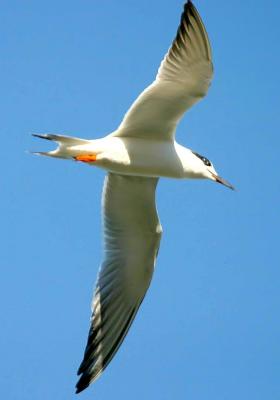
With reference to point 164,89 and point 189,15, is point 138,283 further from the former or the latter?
point 189,15

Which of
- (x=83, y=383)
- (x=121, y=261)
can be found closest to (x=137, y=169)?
(x=121, y=261)

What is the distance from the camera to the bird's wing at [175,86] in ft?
27.2

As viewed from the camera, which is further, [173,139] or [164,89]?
[173,139]

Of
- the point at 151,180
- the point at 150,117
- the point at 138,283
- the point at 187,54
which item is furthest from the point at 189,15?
the point at 138,283

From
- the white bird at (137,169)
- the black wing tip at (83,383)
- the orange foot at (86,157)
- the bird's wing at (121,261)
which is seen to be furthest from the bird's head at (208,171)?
the black wing tip at (83,383)

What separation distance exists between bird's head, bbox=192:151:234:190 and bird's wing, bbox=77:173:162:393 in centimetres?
64

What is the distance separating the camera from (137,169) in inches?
355

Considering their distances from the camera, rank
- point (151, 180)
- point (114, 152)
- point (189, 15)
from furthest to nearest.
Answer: point (151, 180) < point (114, 152) < point (189, 15)

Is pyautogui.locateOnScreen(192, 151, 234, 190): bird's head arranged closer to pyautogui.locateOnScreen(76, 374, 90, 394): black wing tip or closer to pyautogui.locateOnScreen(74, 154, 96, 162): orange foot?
pyautogui.locateOnScreen(74, 154, 96, 162): orange foot

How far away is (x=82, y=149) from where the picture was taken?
8.59 meters

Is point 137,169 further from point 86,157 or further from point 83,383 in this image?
point 83,383

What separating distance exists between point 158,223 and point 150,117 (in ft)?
4.71

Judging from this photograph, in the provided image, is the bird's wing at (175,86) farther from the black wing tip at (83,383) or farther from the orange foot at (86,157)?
the black wing tip at (83,383)

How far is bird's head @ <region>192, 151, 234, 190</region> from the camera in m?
9.22
